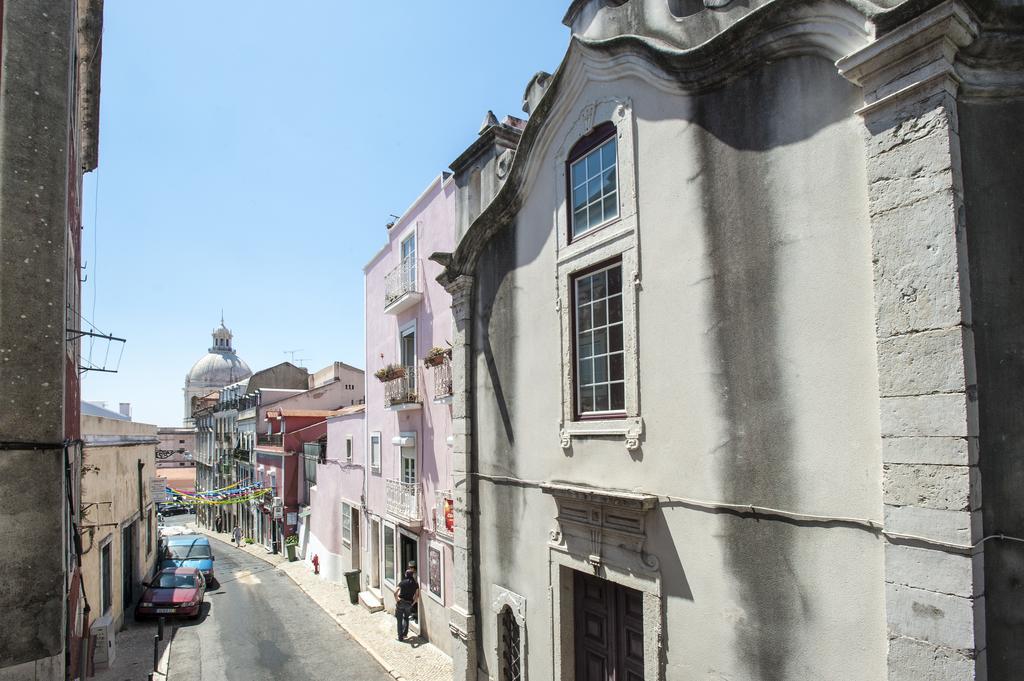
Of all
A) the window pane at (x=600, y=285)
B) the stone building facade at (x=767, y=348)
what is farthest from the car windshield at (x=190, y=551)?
the window pane at (x=600, y=285)

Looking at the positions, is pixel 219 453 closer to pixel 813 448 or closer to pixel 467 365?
pixel 467 365

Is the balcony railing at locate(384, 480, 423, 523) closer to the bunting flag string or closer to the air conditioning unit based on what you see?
the air conditioning unit

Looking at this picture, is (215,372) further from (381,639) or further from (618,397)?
(618,397)

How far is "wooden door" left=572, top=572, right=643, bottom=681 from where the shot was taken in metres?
6.81

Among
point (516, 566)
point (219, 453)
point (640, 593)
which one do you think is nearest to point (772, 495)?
point (640, 593)

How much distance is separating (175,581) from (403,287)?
1065cm

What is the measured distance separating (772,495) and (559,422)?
2884 mm

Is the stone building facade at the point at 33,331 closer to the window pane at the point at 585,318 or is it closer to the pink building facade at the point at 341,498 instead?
the window pane at the point at 585,318

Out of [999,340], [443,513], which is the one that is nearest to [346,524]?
[443,513]

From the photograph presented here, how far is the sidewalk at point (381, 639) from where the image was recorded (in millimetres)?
11805

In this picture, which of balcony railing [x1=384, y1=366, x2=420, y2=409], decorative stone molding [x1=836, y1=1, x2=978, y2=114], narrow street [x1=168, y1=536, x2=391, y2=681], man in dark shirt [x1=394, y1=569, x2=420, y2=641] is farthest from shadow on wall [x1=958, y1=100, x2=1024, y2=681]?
man in dark shirt [x1=394, y1=569, x2=420, y2=641]

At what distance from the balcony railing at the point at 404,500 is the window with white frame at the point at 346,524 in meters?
4.88

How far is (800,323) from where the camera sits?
513cm

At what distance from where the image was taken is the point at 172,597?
1622cm
